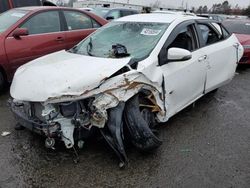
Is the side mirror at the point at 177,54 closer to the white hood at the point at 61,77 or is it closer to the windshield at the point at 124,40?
the windshield at the point at 124,40

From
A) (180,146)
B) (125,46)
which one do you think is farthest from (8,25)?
(180,146)

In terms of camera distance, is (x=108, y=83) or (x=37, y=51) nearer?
(x=108, y=83)

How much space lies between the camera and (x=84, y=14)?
6277 mm

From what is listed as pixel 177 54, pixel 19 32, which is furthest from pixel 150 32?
pixel 19 32

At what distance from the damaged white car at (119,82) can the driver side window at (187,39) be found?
1 cm

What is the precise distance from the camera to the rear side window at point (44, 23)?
5.27 meters

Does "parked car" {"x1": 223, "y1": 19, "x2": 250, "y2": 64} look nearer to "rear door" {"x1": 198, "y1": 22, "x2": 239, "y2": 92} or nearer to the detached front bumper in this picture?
"rear door" {"x1": 198, "y1": 22, "x2": 239, "y2": 92}

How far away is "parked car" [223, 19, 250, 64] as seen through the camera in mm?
7656

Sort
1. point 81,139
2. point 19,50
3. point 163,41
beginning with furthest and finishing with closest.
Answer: point 19,50 → point 163,41 → point 81,139

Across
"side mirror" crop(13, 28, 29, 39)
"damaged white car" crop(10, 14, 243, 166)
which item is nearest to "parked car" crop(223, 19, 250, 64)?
"damaged white car" crop(10, 14, 243, 166)

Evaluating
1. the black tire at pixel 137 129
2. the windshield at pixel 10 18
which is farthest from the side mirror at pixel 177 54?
the windshield at pixel 10 18

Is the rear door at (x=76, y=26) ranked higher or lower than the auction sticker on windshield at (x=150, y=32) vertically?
lower

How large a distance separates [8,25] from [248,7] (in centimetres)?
3374

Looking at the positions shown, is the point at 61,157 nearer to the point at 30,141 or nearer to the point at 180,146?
the point at 30,141
